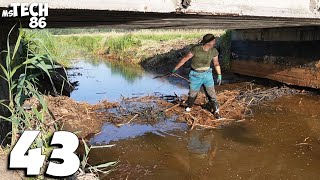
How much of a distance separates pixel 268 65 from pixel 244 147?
6574mm

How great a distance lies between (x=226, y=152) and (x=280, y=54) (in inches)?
260

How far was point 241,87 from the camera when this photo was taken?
1152 cm

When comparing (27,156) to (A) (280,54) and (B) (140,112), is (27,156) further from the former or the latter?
(A) (280,54)

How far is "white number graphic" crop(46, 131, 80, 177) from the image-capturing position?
3.22 metres

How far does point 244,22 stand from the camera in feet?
24.0

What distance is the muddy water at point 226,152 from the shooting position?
4.58 m

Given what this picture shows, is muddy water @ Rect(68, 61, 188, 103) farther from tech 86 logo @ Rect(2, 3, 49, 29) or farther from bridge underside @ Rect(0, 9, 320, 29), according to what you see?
tech 86 logo @ Rect(2, 3, 49, 29)

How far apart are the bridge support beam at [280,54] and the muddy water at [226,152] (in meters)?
3.00

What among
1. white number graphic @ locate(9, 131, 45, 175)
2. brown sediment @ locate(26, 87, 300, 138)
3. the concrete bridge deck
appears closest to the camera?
white number graphic @ locate(9, 131, 45, 175)

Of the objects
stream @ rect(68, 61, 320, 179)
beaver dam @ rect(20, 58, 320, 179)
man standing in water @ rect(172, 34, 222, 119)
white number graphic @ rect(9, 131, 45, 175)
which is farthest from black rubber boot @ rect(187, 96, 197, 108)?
white number graphic @ rect(9, 131, 45, 175)

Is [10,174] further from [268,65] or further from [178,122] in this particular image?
[268,65]

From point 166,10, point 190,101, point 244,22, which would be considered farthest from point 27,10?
point 244,22

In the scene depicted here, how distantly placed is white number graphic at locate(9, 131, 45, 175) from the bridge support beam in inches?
333

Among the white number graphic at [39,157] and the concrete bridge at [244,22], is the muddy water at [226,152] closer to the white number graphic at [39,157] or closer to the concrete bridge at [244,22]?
the white number graphic at [39,157]
